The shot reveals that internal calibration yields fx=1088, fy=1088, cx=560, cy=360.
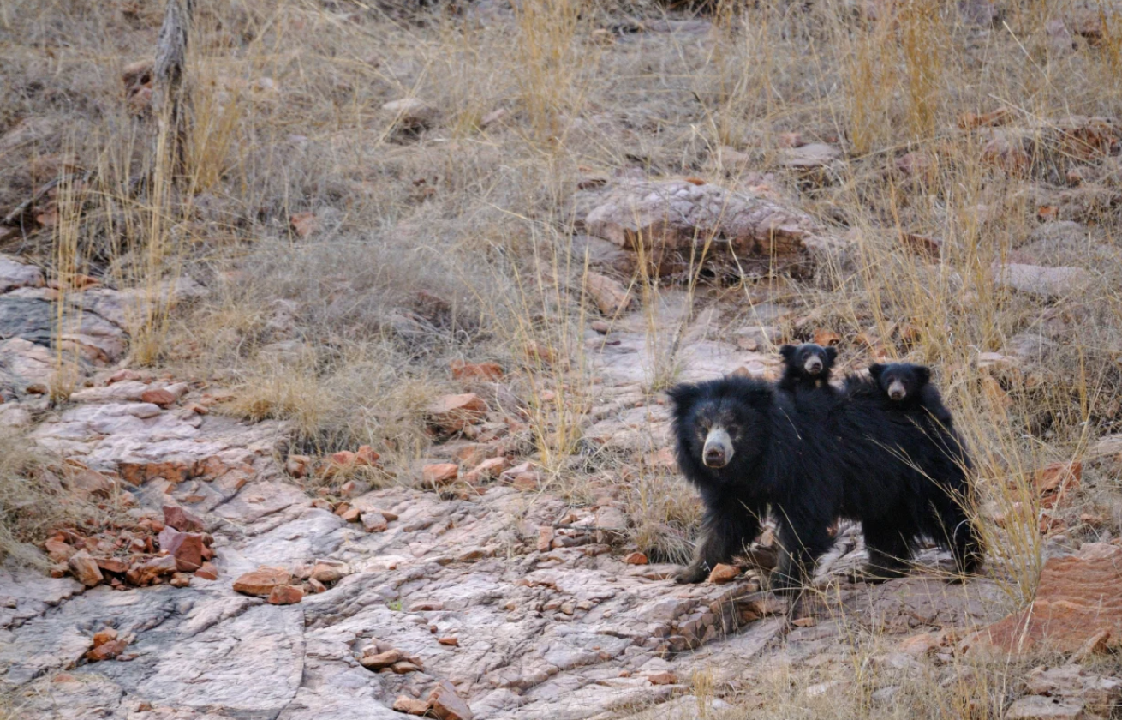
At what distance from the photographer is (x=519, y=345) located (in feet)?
21.5

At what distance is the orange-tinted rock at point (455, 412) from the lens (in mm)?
5883

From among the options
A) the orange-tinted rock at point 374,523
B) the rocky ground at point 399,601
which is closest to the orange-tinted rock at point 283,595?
the rocky ground at point 399,601

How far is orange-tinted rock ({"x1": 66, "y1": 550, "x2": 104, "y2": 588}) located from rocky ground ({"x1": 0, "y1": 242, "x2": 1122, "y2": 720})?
0.11ft

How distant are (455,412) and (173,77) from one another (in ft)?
12.0

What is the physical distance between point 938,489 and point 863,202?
3665 millimetres

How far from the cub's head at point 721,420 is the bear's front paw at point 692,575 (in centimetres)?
41

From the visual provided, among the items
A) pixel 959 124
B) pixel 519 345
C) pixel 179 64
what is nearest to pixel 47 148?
pixel 179 64

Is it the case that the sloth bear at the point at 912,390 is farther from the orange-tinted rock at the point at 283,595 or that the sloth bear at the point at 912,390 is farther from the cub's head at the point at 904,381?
the orange-tinted rock at the point at 283,595

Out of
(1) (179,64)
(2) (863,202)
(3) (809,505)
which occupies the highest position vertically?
(1) (179,64)

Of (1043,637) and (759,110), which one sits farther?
(759,110)

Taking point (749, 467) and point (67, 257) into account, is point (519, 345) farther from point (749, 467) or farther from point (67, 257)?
point (67, 257)

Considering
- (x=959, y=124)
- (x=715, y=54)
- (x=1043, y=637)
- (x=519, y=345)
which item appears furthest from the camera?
(x=715, y=54)

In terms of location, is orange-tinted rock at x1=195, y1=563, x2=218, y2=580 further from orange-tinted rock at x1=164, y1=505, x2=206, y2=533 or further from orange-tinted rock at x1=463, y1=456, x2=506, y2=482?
orange-tinted rock at x1=463, y1=456, x2=506, y2=482

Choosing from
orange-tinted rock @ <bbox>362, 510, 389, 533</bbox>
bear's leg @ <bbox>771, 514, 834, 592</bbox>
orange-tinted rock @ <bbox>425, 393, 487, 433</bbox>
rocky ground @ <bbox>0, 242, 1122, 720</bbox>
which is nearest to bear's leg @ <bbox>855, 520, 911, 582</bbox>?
rocky ground @ <bbox>0, 242, 1122, 720</bbox>
